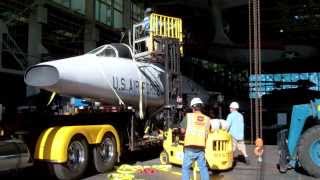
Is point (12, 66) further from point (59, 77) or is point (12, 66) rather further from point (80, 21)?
point (59, 77)

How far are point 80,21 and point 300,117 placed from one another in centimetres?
2284

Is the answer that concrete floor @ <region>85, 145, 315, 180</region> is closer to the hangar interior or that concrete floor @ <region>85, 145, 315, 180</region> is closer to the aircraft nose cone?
the aircraft nose cone

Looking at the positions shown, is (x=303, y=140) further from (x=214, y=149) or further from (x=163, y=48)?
(x=163, y=48)

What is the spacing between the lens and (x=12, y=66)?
28.8 meters

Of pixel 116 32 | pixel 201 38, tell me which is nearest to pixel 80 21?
pixel 116 32

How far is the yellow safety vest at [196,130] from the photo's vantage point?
977cm

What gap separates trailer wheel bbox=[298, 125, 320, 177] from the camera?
12.1m

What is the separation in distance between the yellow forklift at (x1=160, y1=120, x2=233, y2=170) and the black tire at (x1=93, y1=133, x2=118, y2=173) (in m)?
1.47

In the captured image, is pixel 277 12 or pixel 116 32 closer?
pixel 116 32

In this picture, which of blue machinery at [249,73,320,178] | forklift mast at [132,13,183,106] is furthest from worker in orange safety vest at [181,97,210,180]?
forklift mast at [132,13,183,106]

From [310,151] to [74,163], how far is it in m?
5.31

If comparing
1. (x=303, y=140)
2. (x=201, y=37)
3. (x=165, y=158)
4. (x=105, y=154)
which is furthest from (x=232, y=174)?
A: (x=201, y=37)

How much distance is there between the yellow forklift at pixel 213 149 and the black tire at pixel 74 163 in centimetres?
261

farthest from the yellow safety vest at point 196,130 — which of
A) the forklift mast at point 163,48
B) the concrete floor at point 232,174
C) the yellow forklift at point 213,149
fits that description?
the forklift mast at point 163,48
